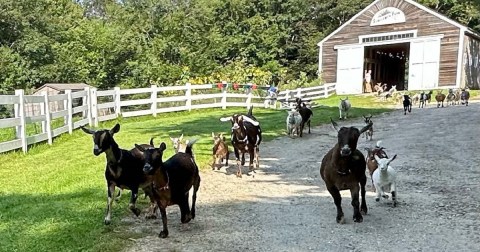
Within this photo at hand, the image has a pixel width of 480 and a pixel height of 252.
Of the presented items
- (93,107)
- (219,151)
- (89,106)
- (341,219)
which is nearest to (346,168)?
(341,219)

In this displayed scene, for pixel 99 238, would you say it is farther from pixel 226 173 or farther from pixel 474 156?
pixel 474 156

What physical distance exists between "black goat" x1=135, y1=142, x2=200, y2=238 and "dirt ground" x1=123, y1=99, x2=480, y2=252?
0.97 feet

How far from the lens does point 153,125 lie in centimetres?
1596

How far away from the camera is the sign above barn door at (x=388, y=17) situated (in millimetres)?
31828

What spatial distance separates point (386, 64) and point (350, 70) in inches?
278

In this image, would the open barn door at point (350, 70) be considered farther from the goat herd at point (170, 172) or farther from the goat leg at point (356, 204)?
the goat leg at point (356, 204)

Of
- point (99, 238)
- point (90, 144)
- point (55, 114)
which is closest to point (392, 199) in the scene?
point (99, 238)

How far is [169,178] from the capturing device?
5.21 meters

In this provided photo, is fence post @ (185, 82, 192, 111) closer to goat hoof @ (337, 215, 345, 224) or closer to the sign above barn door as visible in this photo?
goat hoof @ (337, 215, 345, 224)

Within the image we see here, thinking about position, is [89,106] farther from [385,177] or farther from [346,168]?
[346,168]

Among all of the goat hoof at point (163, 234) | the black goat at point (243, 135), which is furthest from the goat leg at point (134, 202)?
the black goat at point (243, 135)

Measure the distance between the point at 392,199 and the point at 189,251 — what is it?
3.02 meters

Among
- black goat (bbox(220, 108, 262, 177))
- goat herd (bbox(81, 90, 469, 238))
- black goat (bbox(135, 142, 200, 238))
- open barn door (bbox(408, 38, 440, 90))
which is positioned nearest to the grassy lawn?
goat herd (bbox(81, 90, 469, 238))

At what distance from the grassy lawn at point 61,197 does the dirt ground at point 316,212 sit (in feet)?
1.52
